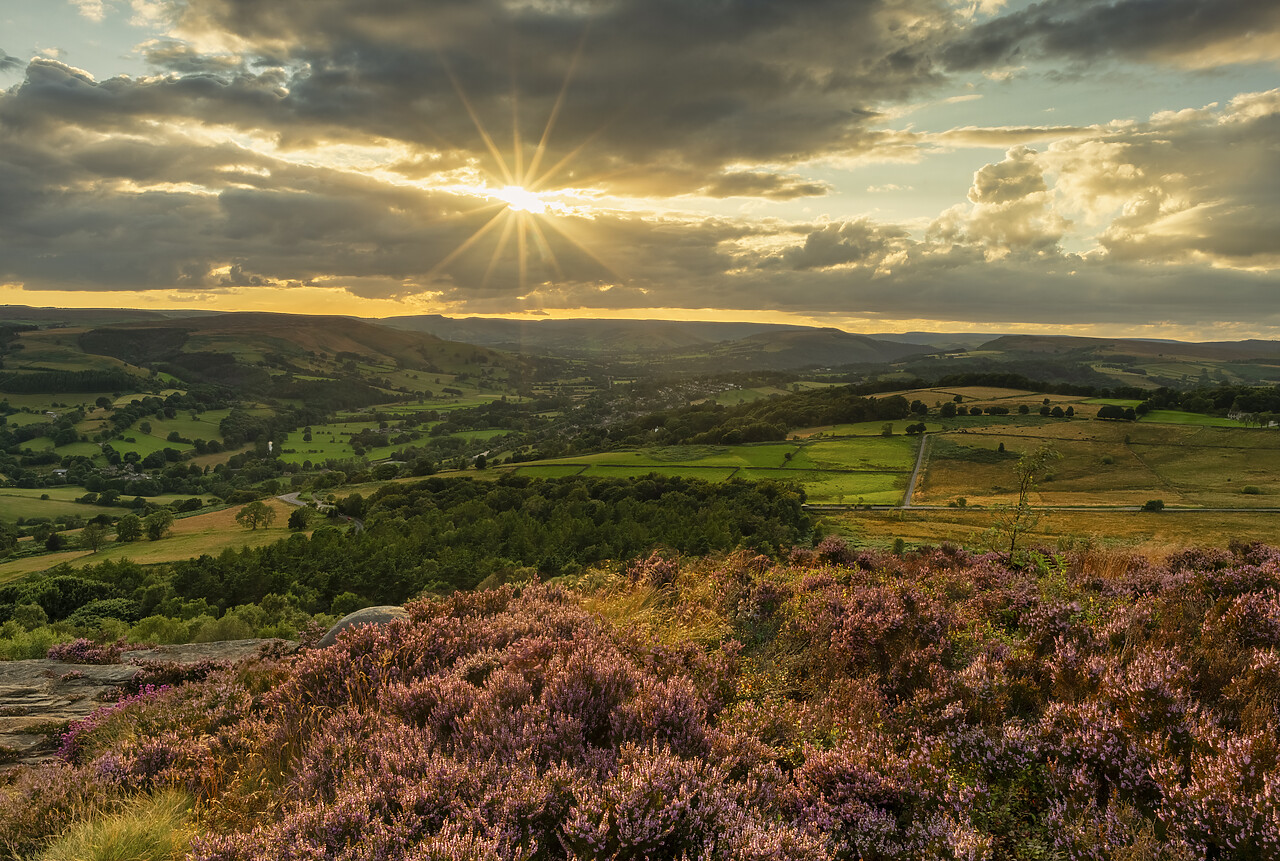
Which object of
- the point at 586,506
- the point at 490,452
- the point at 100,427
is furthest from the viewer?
the point at 100,427

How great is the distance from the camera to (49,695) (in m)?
9.05

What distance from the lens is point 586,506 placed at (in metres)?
63.3

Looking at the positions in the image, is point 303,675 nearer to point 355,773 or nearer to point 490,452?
point 355,773

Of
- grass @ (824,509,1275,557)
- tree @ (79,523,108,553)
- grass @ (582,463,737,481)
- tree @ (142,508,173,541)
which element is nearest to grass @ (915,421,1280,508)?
grass @ (824,509,1275,557)

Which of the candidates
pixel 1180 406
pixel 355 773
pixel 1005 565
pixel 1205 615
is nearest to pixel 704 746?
pixel 355 773

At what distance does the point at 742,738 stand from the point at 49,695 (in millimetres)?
11296

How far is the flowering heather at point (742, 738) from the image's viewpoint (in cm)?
363

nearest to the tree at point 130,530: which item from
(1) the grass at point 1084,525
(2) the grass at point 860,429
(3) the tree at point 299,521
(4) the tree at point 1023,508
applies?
(3) the tree at point 299,521

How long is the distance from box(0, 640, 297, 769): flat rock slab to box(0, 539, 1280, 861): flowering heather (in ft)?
3.18

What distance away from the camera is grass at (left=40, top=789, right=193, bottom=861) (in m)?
4.00

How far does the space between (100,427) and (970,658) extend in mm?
242967

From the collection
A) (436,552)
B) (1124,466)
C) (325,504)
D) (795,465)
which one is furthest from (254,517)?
(1124,466)

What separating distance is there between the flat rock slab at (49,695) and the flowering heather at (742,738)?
0.97 m

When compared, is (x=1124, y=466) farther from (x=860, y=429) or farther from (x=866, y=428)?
(x=860, y=429)
